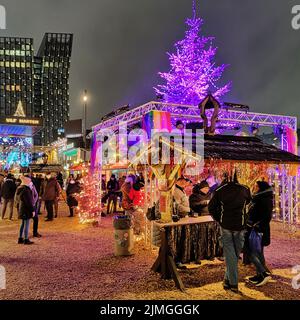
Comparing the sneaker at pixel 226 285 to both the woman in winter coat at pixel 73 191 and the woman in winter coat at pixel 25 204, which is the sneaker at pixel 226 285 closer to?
the woman in winter coat at pixel 25 204

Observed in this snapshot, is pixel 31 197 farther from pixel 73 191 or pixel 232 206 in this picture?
pixel 232 206

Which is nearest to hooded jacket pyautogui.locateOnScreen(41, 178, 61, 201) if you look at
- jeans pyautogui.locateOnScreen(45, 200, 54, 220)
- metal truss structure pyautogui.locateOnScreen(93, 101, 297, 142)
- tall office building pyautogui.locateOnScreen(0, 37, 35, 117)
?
jeans pyautogui.locateOnScreen(45, 200, 54, 220)

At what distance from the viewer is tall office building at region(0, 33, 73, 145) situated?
113000 millimetres

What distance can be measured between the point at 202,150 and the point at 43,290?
3.56m

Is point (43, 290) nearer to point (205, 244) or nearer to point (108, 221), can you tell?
point (205, 244)

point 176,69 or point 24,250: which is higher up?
point 176,69

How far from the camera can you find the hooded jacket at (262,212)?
555cm

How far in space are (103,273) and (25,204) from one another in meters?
3.23

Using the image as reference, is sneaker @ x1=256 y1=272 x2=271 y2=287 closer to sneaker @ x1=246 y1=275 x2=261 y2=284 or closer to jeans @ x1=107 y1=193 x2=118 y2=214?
sneaker @ x1=246 y1=275 x2=261 y2=284

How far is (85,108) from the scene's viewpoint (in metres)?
18.0

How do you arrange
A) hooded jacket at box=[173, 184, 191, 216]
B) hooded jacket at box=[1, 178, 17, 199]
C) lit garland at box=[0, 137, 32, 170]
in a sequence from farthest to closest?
lit garland at box=[0, 137, 32, 170] < hooded jacket at box=[1, 178, 17, 199] < hooded jacket at box=[173, 184, 191, 216]

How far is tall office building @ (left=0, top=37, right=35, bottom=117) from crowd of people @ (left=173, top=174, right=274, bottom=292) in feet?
387
